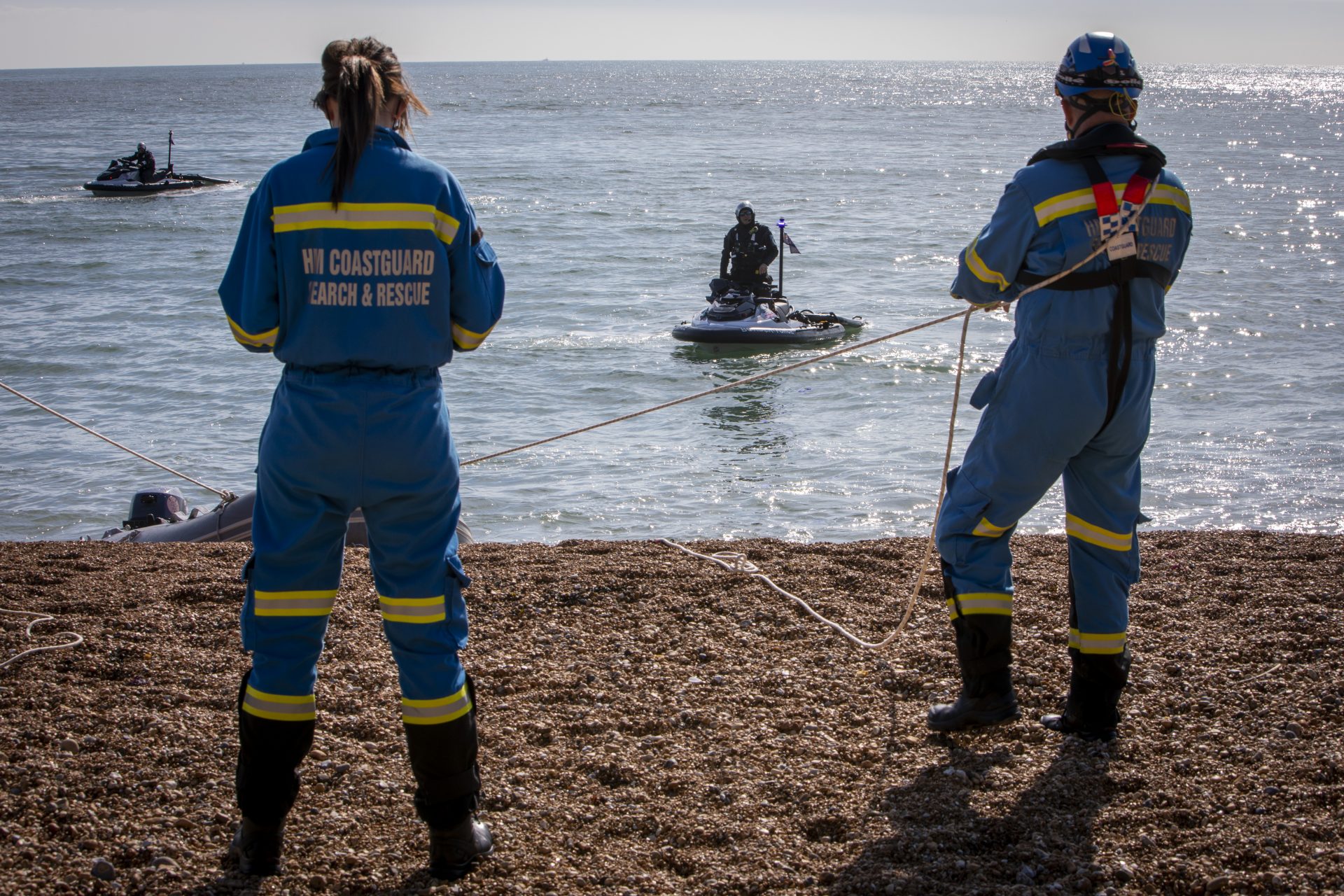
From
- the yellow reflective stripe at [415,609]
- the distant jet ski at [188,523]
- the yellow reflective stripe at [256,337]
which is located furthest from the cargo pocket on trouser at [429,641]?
the distant jet ski at [188,523]

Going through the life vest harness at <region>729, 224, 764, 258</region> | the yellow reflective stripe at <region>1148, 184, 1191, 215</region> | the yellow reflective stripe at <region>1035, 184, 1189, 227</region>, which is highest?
the yellow reflective stripe at <region>1148, 184, 1191, 215</region>

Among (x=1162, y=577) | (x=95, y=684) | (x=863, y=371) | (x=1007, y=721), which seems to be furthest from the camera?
(x=863, y=371)

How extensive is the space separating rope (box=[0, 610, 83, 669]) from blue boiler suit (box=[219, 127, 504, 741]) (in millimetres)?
1667

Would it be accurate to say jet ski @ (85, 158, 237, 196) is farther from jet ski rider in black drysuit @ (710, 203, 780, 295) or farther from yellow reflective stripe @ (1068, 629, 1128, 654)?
yellow reflective stripe @ (1068, 629, 1128, 654)

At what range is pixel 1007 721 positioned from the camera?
11.1 feet

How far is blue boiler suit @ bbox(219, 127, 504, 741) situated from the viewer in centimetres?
247

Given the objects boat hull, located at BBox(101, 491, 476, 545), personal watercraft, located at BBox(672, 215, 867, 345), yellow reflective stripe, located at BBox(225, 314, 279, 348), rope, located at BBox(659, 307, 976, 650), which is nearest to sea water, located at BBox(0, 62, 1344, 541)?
personal watercraft, located at BBox(672, 215, 867, 345)

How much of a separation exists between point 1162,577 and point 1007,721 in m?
1.69

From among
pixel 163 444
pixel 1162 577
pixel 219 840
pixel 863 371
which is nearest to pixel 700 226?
pixel 863 371

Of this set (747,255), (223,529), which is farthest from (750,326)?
(223,529)

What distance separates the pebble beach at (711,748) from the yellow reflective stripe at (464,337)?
1.21 m

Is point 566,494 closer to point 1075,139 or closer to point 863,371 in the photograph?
point 863,371

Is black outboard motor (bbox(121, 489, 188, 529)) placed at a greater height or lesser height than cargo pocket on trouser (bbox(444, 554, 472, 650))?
lesser

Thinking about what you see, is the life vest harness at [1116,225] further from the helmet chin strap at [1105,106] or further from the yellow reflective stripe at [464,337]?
the yellow reflective stripe at [464,337]
